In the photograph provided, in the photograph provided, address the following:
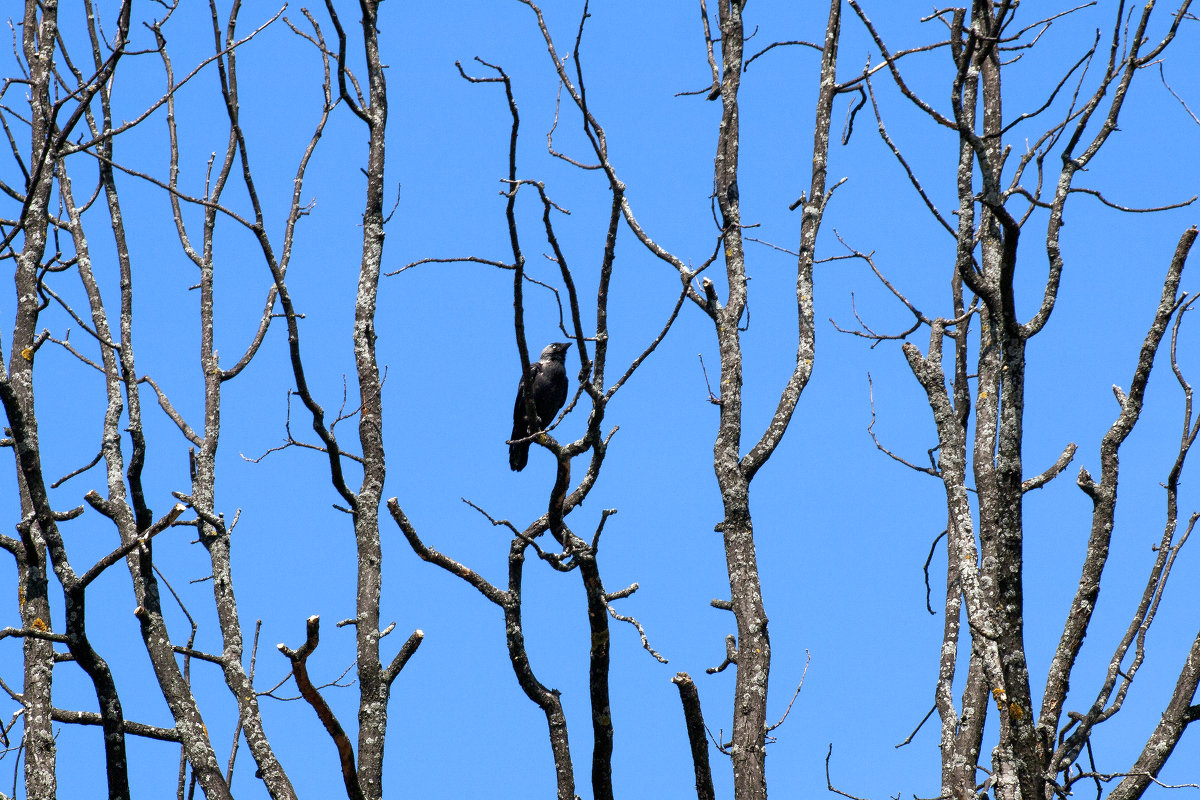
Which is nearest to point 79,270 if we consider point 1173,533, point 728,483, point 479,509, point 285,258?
point 285,258

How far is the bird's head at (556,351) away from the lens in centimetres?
998

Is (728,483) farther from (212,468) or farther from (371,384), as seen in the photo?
(212,468)

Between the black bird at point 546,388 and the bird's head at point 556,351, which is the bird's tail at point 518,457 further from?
the bird's head at point 556,351

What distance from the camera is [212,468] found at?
6.72 metres

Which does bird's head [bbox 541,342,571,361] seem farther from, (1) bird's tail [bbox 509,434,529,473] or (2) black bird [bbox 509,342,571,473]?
(1) bird's tail [bbox 509,434,529,473]

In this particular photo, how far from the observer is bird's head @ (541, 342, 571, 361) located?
393 inches

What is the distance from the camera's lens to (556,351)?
1003cm

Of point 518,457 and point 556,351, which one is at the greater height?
point 556,351

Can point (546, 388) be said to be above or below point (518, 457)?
above

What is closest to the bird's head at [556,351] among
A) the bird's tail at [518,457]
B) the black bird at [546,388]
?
the black bird at [546,388]

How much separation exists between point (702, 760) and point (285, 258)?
15.0ft

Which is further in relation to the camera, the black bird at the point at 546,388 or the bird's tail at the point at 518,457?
the bird's tail at the point at 518,457

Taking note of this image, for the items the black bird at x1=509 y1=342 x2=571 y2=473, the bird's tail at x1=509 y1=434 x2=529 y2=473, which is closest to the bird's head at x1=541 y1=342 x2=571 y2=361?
the black bird at x1=509 y1=342 x2=571 y2=473

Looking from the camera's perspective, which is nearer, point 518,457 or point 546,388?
point 546,388
